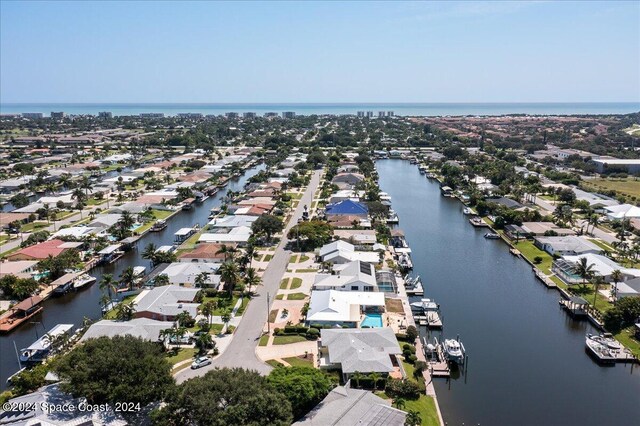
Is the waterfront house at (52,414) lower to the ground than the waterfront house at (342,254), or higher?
higher

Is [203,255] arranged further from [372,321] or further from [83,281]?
[372,321]

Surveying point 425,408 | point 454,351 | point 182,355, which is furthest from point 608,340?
point 182,355

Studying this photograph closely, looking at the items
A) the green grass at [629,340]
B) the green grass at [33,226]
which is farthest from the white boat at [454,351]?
the green grass at [33,226]

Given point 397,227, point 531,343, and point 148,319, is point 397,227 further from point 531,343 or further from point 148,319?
point 148,319

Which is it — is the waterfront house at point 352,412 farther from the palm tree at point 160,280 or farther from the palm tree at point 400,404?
the palm tree at point 160,280

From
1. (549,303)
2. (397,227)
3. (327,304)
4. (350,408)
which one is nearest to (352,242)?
(397,227)

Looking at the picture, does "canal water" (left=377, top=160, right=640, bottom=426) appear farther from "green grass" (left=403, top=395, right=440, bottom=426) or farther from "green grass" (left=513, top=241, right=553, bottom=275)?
"green grass" (left=513, top=241, right=553, bottom=275)

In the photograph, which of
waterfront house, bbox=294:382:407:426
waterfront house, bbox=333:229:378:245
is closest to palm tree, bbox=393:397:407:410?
waterfront house, bbox=294:382:407:426
